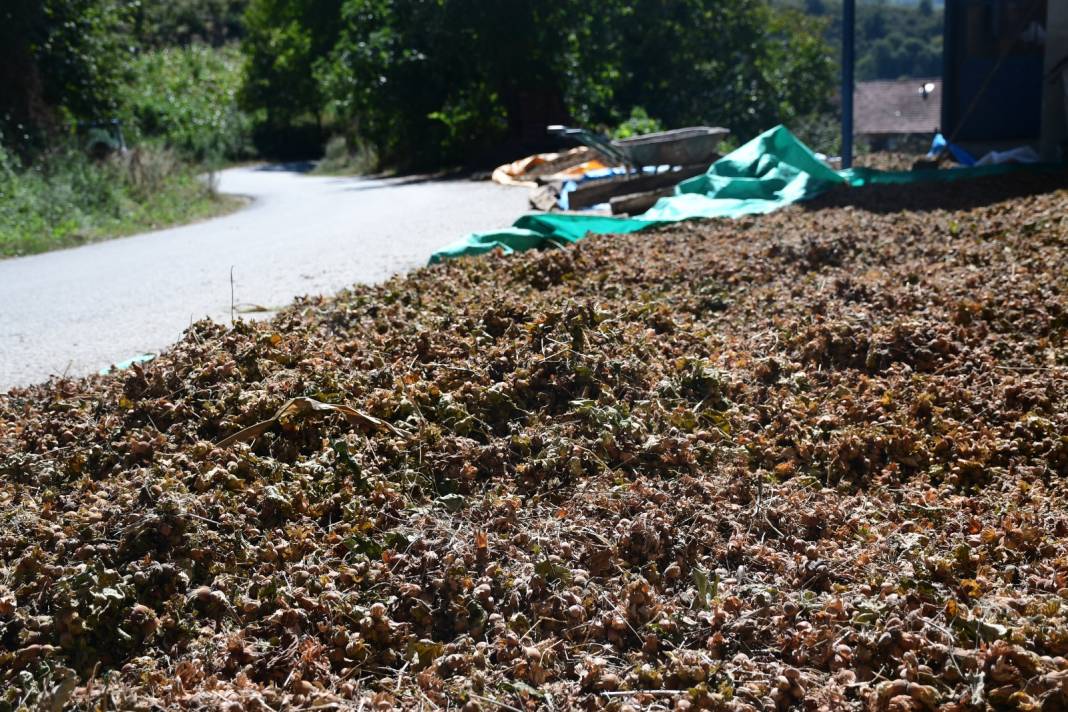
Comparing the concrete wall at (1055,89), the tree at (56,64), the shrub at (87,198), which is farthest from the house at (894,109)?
the shrub at (87,198)

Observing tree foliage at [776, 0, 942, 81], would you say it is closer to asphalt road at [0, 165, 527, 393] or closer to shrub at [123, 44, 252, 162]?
shrub at [123, 44, 252, 162]

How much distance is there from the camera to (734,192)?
33.0 ft

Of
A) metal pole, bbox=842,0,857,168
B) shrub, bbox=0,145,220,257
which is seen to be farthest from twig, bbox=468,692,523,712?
metal pole, bbox=842,0,857,168

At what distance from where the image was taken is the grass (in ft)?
40.5

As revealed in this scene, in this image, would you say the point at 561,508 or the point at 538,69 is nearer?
the point at 561,508

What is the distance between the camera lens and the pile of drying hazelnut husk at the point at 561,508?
2.78 meters

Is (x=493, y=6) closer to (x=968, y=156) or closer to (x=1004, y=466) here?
(x=968, y=156)

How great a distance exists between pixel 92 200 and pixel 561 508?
12.4 m

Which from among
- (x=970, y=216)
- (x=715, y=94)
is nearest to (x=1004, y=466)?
(x=970, y=216)

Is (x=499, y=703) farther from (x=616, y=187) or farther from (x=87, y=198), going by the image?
(x=87, y=198)

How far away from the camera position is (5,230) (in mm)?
12070

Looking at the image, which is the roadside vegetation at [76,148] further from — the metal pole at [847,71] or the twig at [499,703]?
the twig at [499,703]

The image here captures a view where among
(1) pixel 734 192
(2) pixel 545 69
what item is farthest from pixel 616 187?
(2) pixel 545 69

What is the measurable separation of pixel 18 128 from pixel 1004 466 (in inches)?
614
